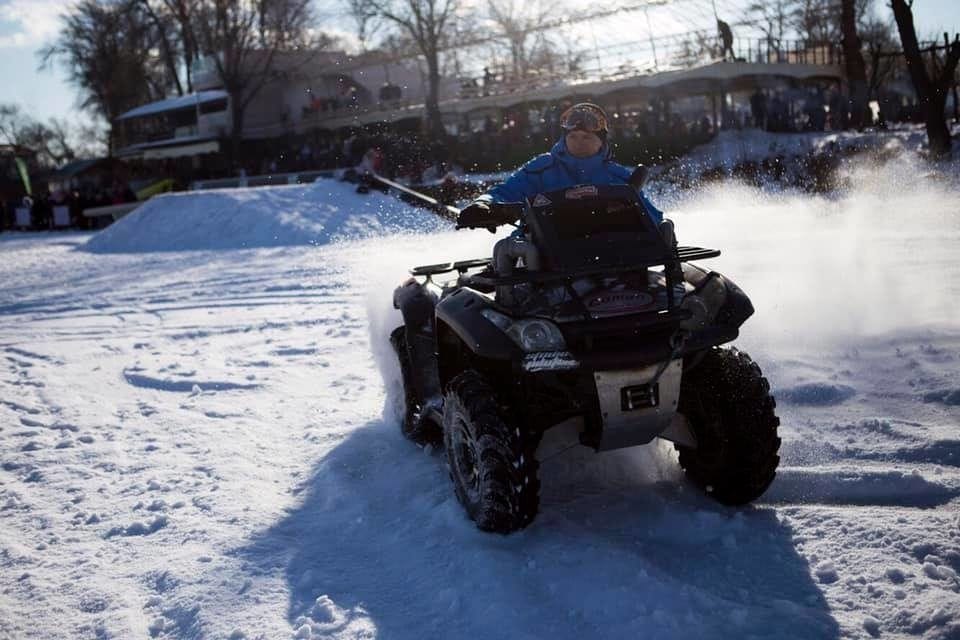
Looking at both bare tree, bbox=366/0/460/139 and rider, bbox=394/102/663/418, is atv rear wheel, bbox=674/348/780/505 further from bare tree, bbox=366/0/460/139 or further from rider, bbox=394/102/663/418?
bare tree, bbox=366/0/460/139

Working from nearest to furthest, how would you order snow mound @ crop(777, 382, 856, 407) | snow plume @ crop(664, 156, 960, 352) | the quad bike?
the quad bike → snow mound @ crop(777, 382, 856, 407) → snow plume @ crop(664, 156, 960, 352)

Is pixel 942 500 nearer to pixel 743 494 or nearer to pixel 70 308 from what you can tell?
pixel 743 494

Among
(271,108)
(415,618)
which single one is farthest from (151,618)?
(271,108)

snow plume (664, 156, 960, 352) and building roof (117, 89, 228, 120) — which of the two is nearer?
snow plume (664, 156, 960, 352)

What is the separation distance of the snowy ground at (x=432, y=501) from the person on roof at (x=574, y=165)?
1565 mm

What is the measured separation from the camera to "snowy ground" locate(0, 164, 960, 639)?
11.4 ft

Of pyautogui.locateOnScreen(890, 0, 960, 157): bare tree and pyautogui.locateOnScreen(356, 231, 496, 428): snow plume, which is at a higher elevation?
pyautogui.locateOnScreen(890, 0, 960, 157): bare tree

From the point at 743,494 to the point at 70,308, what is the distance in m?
11.5

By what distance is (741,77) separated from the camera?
29.3 meters

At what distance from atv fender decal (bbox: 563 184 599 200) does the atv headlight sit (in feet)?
2.55

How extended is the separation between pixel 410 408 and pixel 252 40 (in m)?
44.6

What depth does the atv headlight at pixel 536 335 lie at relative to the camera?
3.70 meters

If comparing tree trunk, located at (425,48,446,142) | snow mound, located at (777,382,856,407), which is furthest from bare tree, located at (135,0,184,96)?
snow mound, located at (777,382,856,407)

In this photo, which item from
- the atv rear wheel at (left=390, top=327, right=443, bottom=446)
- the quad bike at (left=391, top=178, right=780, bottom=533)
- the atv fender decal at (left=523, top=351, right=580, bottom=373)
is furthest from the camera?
the atv rear wheel at (left=390, top=327, right=443, bottom=446)
